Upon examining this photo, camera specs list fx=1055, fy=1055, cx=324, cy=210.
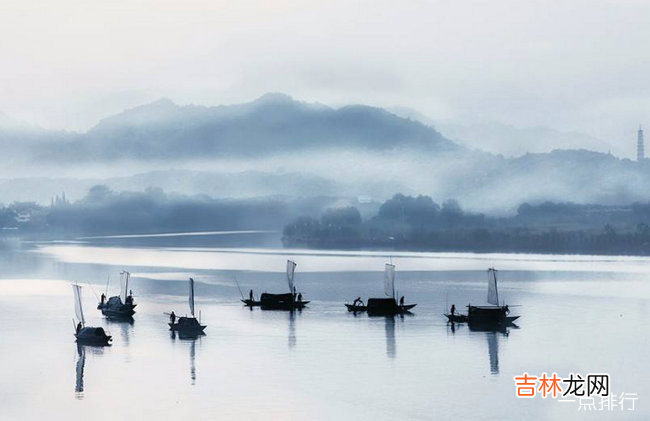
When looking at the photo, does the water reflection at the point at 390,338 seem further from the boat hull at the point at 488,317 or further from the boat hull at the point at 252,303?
the boat hull at the point at 252,303

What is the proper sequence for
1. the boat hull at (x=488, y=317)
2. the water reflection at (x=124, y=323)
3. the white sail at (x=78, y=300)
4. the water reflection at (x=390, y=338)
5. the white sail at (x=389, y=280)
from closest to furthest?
the water reflection at (x=390, y=338)
the white sail at (x=78, y=300)
the water reflection at (x=124, y=323)
the boat hull at (x=488, y=317)
the white sail at (x=389, y=280)

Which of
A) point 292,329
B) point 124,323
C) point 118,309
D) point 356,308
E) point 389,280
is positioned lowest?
point 292,329

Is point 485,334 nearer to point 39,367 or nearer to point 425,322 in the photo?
point 425,322

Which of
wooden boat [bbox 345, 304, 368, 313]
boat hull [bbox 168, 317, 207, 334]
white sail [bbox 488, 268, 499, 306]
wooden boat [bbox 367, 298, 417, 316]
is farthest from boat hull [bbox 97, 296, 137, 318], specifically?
white sail [bbox 488, 268, 499, 306]

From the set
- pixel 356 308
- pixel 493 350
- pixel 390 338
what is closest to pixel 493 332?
pixel 390 338

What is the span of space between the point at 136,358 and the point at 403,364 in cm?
2334

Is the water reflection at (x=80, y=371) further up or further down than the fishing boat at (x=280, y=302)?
further down

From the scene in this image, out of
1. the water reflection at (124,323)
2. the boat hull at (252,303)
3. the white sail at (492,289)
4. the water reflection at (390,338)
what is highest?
the white sail at (492,289)

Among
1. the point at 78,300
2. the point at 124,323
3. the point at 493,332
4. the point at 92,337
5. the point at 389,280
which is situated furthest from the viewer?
the point at 389,280

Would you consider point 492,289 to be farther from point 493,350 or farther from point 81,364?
point 81,364

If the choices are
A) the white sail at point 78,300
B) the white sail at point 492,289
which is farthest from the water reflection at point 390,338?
the white sail at point 78,300

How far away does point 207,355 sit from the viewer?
305 ft

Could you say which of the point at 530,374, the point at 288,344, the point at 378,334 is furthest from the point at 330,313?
the point at 530,374

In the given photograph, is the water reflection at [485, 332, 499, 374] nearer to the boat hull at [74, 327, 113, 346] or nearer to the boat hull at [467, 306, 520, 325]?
the boat hull at [467, 306, 520, 325]
